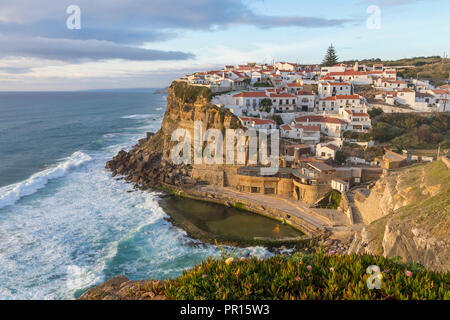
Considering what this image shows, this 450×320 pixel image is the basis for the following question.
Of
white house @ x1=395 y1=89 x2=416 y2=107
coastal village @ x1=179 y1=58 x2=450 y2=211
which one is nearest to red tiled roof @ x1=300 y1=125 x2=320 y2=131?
coastal village @ x1=179 y1=58 x2=450 y2=211

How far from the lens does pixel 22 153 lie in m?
49.0

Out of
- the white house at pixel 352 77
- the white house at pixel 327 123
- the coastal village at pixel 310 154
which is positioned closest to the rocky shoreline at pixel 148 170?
the coastal village at pixel 310 154

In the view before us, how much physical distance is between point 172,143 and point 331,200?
78.4ft

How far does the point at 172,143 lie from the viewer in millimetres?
42469

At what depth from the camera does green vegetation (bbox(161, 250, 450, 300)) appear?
5.15m

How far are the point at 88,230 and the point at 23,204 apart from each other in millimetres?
10345

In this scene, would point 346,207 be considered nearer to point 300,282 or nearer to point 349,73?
point 300,282

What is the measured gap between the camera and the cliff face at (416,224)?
425 inches

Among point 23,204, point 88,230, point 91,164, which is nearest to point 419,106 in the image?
point 88,230

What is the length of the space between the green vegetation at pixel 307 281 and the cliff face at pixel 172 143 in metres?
27.9

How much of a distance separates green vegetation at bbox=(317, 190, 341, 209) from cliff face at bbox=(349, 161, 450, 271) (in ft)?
16.0

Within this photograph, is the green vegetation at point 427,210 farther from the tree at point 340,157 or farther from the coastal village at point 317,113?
the tree at point 340,157

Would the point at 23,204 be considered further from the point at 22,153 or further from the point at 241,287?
the point at 241,287
